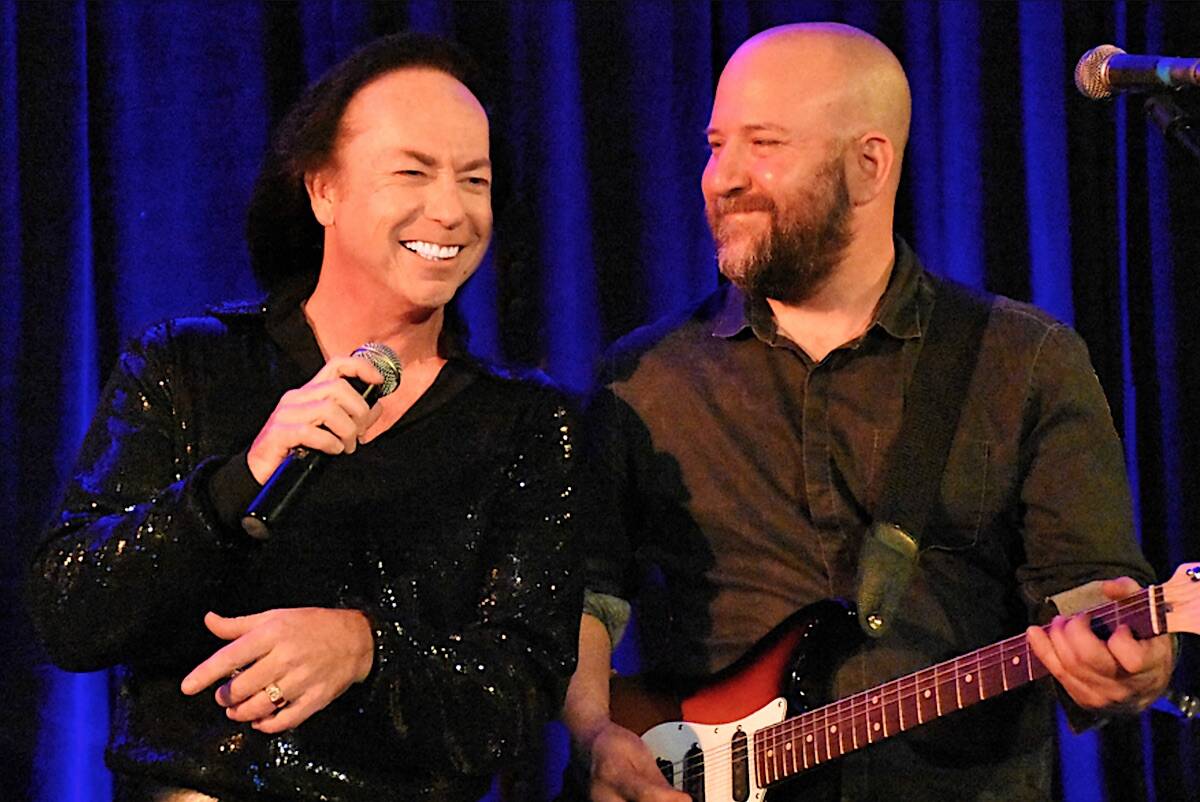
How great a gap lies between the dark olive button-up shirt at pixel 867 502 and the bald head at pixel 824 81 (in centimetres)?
29

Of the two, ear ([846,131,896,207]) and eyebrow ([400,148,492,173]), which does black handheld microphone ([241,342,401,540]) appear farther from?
ear ([846,131,896,207])

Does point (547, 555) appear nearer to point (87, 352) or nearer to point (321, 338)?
point (321, 338)

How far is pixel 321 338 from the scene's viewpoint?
88.7 inches

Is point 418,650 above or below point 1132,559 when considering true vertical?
above

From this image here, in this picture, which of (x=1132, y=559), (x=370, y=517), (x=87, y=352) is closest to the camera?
(x=370, y=517)

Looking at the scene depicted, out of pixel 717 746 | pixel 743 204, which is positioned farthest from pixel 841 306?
pixel 717 746

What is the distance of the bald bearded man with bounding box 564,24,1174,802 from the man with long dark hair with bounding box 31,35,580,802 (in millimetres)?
526

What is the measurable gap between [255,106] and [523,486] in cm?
134

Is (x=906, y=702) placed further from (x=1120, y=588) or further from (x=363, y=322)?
(x=363, y=322)

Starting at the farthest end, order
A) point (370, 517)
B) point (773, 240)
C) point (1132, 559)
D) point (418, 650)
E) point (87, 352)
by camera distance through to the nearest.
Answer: point (87, 352), point (773, 240), point (1132, 559), point (370, 517), point (418, 650)

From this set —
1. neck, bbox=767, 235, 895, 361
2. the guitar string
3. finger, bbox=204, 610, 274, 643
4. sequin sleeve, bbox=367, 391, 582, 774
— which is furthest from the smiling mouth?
the guitar string

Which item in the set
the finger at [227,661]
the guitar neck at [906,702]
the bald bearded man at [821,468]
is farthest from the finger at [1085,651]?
the finger at [227,661]

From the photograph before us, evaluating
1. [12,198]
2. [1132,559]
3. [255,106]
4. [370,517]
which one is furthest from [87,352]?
[1132,559]

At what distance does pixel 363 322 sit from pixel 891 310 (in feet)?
3.42
